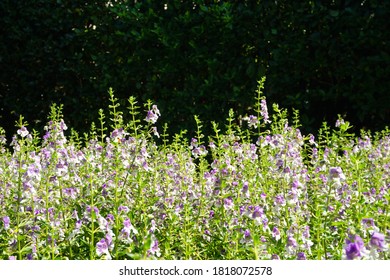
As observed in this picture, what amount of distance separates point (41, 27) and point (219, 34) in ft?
8.39

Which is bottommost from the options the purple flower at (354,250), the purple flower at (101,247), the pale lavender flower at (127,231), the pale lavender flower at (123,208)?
the purple flower at (354,250)

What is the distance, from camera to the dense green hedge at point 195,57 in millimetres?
5977

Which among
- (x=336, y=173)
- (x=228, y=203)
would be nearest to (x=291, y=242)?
(x=336, y=173)

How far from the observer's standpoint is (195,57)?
6.53m

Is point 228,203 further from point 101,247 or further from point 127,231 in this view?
point 101,247

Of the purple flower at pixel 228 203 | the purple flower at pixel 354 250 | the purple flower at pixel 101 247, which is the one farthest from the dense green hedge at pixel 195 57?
the purple flower at pixel 354 250

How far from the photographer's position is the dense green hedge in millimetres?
5977

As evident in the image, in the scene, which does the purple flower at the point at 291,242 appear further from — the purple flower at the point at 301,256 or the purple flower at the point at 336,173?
the purple flower at the point at 336,173

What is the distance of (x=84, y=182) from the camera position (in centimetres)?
330

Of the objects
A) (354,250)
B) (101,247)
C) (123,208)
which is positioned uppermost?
(123,208)

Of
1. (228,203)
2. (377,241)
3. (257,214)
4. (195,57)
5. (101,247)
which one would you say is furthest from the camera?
(195,57)

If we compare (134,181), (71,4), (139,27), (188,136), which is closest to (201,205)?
(134,181)

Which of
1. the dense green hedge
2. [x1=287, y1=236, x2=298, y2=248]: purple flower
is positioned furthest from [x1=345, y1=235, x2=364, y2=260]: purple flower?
the dense green hedge

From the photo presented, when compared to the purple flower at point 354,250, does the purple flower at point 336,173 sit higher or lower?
higher
